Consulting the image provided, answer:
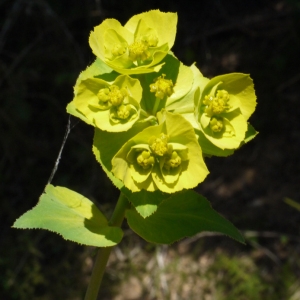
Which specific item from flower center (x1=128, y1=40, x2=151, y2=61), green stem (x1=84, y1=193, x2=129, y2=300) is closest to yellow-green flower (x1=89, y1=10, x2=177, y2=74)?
flower center (x1=128, y1=40, x2=151, y2=61)

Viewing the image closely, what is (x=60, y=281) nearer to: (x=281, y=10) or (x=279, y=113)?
(x=279, y=113)

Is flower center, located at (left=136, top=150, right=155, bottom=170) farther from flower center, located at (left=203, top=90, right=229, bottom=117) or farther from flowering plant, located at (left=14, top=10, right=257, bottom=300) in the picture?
flower center, located at (left=203, top=90, right=229, bottom=117)

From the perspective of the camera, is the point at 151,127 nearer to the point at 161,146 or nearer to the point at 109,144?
the point at 161,146

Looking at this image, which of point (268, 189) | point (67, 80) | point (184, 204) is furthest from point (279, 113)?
point (184, 204)

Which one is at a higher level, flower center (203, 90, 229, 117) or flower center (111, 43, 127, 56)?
flower center (111, 43, 127, 56)

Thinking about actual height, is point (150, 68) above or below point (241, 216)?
above

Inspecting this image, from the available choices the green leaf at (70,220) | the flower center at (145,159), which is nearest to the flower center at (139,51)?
the flower center at (145,159)
